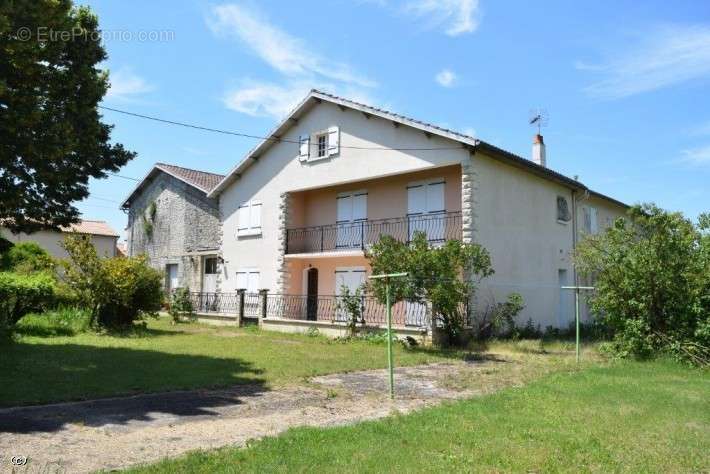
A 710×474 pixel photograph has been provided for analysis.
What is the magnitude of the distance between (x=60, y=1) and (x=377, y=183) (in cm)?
1230

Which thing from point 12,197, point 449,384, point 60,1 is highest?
point 60,1

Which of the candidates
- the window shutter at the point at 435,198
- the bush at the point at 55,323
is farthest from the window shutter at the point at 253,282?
the window shutter at the point at 435,198

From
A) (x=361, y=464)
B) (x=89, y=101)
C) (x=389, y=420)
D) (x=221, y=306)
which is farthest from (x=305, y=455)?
(x=221, y=306)

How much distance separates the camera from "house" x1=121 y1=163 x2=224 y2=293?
27.5 m

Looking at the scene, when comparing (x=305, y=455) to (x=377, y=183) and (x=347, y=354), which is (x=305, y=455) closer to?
(x=347, y=354)

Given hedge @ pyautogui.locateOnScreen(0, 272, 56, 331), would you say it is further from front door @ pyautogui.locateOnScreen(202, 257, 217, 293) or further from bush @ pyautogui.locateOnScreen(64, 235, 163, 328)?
front door @ pyautogui.locateOnScreen(202, 257, 217, 293)

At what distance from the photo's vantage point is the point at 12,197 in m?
10.7

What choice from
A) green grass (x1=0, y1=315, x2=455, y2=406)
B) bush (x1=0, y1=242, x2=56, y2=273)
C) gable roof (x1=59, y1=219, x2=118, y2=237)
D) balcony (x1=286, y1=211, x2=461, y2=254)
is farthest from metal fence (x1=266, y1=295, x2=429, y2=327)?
gable roof (x1=59, y1=219, x2=118, y2=237)

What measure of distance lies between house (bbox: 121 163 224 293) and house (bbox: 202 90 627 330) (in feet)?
7.95

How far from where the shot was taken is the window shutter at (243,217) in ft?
79.5

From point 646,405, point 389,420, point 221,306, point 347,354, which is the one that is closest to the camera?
point 389,420

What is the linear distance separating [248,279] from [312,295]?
151 inches

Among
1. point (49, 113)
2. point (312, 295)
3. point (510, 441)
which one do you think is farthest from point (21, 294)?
point (510, 441)

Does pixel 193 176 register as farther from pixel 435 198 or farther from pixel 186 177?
pixel 435 198
